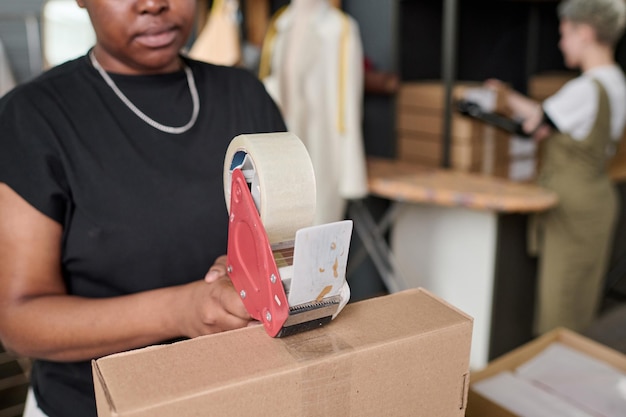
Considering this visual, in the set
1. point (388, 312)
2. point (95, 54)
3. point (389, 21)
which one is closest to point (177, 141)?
point (95, 54)

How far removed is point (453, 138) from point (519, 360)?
1459mm

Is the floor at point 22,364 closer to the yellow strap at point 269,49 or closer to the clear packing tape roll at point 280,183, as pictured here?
the clear packing tape roll at point 280,183

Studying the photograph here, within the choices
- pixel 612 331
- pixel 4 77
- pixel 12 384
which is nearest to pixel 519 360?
pixel 612 331

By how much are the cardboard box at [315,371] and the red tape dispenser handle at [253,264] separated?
27mm

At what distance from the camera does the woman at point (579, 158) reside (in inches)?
77.5

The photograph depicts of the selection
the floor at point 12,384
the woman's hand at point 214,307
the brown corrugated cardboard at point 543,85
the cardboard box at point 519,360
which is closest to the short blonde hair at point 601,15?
the brown corrugated cardboard at point 543,85

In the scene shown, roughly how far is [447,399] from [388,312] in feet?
0.30

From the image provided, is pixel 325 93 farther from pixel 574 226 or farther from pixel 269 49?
pixel 574 226

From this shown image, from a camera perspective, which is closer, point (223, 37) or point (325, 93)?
point (325, 93)

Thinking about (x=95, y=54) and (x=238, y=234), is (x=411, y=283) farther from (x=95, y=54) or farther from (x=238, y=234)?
(x=238, y=234)

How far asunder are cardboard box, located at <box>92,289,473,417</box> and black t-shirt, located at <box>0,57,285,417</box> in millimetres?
274

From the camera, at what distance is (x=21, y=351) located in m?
0.67

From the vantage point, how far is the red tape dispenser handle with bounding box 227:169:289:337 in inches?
17.6

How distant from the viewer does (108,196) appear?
2.32 feet
